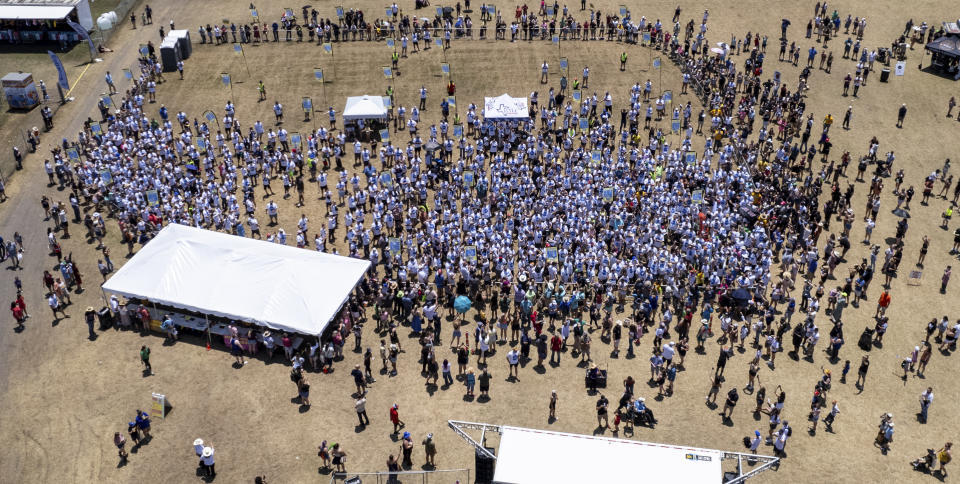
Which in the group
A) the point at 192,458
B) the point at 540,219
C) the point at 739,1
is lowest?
the point at 192,458

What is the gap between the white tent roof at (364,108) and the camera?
169ft

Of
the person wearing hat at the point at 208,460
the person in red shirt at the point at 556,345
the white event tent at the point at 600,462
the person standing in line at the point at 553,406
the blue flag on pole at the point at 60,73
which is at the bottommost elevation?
the person wearing hat at the point at 208,460

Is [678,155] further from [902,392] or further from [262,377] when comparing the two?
[262,377]

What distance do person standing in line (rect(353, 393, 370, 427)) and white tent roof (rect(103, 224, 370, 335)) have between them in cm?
365

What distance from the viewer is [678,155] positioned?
1880 inches

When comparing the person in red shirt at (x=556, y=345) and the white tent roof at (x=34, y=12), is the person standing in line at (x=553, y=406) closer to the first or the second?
the person in red shirt at (x=556, y=345)

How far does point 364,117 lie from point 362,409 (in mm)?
24383

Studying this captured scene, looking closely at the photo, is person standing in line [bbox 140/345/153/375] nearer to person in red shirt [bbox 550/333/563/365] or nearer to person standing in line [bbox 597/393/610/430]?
person in red shirt [bbox 550/333/563/365]

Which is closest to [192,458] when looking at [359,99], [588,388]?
[588,388]

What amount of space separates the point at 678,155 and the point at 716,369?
16804 millimetres

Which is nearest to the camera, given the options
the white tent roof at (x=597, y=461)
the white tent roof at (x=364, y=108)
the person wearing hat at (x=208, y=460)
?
the white tent roof at (x=597, y=461)

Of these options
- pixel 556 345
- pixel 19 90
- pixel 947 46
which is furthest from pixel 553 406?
pixel 947 46

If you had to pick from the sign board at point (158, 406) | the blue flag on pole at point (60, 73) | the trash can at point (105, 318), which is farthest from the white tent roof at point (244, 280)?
the blue flag on pole at point (60, 73)

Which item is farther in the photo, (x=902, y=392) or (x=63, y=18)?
(x=63, y=18)
